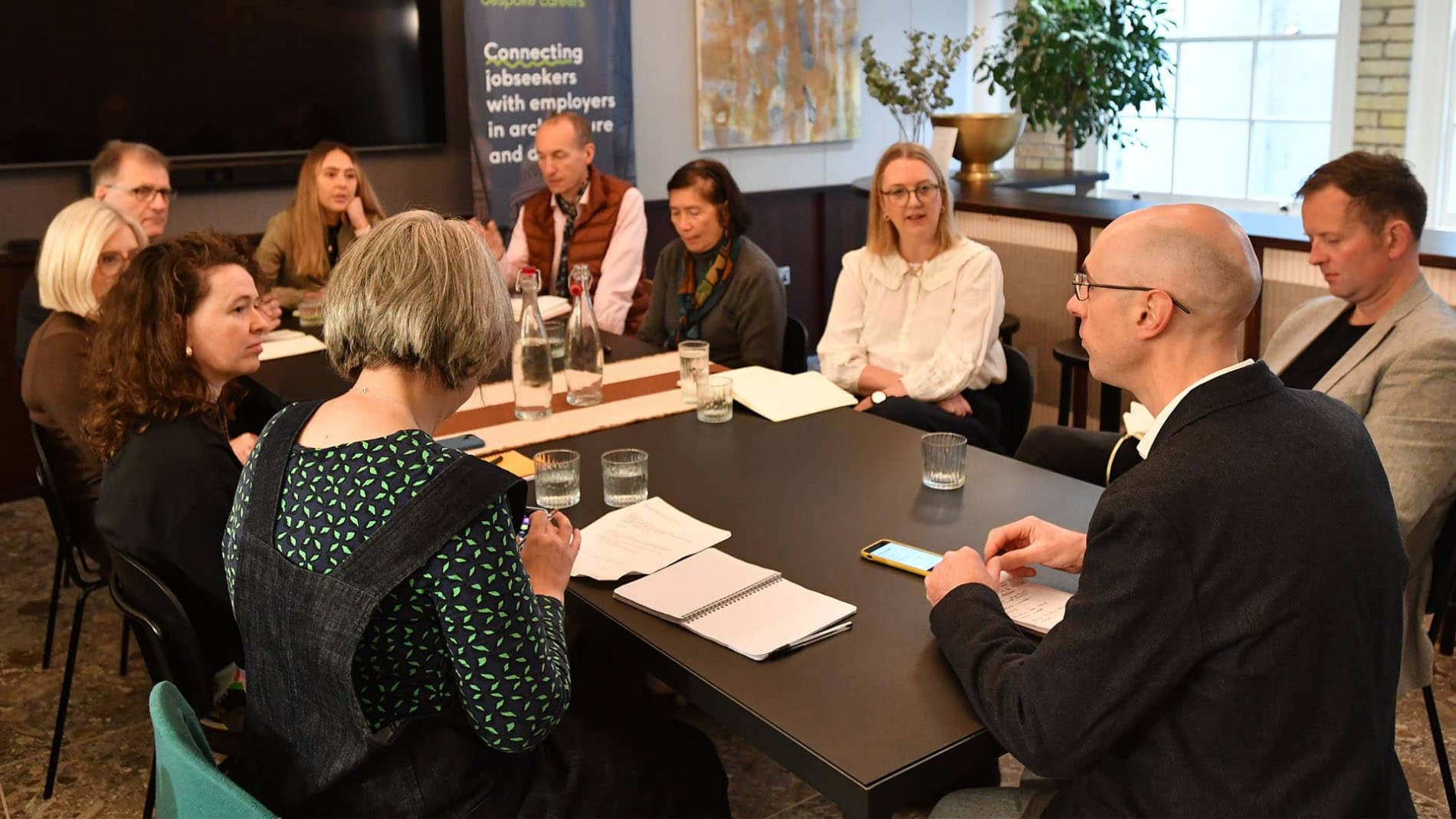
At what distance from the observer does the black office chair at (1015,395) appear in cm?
342

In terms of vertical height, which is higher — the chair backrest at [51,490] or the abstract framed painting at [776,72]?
the abstract framed painting at [776,72]

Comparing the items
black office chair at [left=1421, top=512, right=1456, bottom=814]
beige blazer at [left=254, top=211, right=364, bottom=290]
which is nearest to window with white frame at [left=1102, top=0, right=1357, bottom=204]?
black office chair at [left=1421, top=512, right=1456, bottom=814]

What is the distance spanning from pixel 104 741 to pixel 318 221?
6.48 feet

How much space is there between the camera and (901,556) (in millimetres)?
1882

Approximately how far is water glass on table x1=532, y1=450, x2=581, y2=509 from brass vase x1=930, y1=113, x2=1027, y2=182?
3298 millimetres

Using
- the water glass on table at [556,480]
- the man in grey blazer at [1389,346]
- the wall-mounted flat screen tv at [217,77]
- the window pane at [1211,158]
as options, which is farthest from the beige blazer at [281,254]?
the window pane at [1211,158]

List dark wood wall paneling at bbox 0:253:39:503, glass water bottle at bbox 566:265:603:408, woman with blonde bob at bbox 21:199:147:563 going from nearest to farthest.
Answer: woman with blonde bob at bbox 21:199:147:563 < glass water bottle at bbox 566:265:603:408 < dark wood wall paneling at bbox 0:253:39:503

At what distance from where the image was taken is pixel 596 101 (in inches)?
221

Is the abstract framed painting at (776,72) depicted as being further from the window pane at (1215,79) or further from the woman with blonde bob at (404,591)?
the woman with blonde bob at (404,591)

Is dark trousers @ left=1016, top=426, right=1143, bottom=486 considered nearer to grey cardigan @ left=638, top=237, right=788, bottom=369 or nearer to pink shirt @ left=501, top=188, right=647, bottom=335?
grey cardigan @ left=638, top=237, right=788, bottom=369

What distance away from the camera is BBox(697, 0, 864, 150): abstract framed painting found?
597 centimetres

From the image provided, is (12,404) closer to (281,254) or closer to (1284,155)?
(281,254)

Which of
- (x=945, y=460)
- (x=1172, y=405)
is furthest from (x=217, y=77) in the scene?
(x=1172, y=405)

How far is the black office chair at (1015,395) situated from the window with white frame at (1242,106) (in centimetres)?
321
